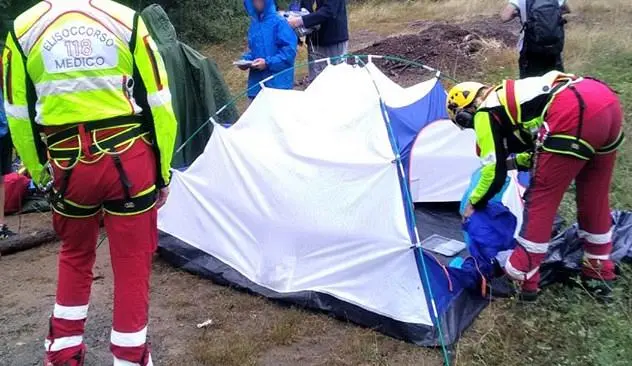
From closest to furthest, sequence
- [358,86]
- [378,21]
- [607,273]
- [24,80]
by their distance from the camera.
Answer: [24,80] < [607,273] < [358,86] < [378,21]

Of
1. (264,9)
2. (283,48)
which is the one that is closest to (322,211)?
(283,48)

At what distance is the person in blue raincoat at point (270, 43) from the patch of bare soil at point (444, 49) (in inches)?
167

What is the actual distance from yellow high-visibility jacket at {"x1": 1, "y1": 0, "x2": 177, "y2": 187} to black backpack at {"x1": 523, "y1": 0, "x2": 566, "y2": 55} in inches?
138

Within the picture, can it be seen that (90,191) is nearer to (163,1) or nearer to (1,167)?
(1,167)

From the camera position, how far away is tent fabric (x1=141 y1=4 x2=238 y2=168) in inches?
229

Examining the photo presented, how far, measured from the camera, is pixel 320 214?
4109 millimetres

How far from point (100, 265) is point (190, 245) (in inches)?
27.6

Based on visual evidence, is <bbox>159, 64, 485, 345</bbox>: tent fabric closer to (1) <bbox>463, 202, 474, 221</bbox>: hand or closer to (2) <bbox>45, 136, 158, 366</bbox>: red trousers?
(1) <bbox>463, 202, 474, 221</bbox>: hand

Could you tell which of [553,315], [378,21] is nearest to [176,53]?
[553,315]

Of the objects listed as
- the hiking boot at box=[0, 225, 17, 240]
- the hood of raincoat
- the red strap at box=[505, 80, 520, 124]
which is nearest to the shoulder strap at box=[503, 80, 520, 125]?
the red strap at box=[505, 80, 520, 124]

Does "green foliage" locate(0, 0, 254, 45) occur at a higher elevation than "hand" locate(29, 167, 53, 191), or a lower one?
lower

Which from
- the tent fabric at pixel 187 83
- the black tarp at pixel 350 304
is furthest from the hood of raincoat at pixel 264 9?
the black tarp at pixel 350 304

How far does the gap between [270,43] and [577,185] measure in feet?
8.82

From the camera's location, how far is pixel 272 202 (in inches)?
169
